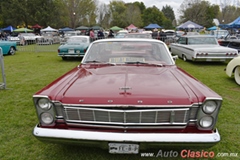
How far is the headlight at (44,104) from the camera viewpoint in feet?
8.34

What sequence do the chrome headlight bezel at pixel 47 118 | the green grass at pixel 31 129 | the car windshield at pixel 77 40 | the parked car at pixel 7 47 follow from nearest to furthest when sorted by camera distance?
the chrome headlight bezel at pixel 47 118, the green grass at pixel 31 129, the car windshield at pixel 77 40, the parked car at pixel 7 47

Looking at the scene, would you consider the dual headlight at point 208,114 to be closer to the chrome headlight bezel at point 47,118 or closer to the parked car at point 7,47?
the chrome headlight bezel at point 47,118

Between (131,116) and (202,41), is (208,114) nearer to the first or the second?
(131,116)

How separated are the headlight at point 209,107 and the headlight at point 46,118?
1882 mm

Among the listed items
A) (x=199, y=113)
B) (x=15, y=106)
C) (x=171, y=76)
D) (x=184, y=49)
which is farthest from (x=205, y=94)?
(x=184, y=49)

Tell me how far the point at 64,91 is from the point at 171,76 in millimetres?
1605

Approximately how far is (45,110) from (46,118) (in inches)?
4.3

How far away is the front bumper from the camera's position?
7.54 feet

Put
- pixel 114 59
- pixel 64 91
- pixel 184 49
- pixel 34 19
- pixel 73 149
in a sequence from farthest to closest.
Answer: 1. pixel 34 19
2. pixel 184 49
3. pixel 114 59
4. pixel 73 149
5. pixel 64 91

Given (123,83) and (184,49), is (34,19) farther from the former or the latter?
(123,83)

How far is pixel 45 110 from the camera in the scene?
2.55m

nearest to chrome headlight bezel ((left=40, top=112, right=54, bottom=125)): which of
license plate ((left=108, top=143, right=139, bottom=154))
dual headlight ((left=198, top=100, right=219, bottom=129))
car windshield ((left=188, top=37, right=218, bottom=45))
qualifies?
license plate ((left=108, top=143, right=139, bottom=154))

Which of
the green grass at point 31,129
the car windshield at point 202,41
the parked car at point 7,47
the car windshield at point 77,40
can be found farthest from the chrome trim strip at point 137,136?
the parked car at point 7,47

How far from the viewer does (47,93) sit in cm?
259
